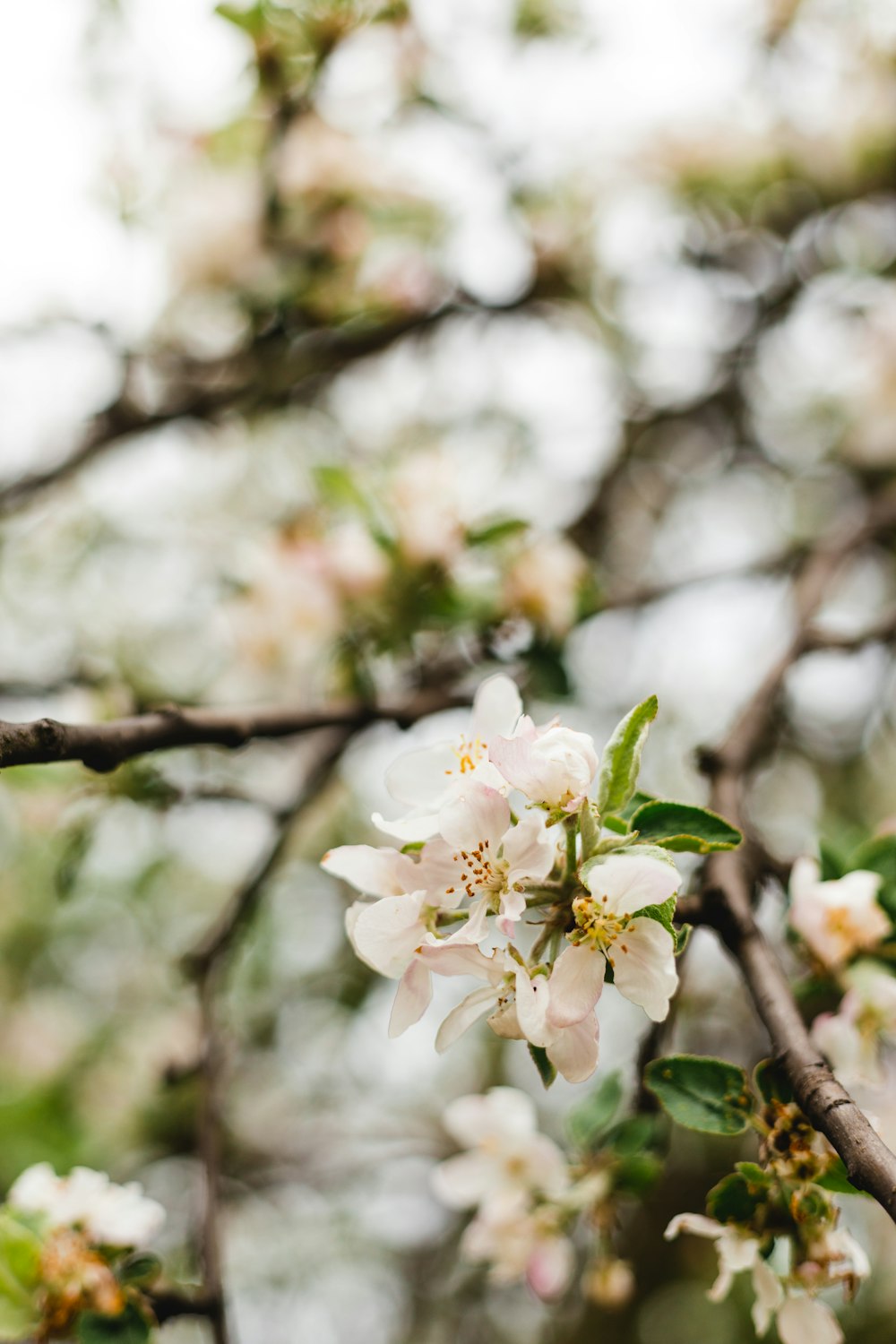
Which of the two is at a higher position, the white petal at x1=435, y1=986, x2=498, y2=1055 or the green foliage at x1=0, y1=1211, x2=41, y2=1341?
the white petal at x1=435, y1=986, x2=498, y2=1055

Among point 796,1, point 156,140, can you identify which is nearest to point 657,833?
point 156,140

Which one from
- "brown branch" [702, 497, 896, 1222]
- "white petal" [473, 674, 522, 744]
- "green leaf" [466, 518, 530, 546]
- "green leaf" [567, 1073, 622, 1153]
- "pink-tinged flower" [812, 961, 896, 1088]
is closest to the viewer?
A: "brown branch" [702, 497, 896, 1222]

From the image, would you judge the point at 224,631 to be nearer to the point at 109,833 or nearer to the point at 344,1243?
the point at 109,833

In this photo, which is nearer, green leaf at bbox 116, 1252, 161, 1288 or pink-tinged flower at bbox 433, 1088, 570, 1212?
green leaf at bbox 116, 1252, 161, 1288

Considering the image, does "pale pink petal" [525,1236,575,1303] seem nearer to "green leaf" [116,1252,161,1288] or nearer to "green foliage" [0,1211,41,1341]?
"green leaf" [116,1252,161,1288]

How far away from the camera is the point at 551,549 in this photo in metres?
1.64

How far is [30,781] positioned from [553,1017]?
98 centimetres

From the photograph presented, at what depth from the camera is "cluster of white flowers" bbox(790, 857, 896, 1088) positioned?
925 mm

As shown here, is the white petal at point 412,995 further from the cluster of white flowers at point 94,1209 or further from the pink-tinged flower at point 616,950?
the cluster of white flowers at point 94,1209

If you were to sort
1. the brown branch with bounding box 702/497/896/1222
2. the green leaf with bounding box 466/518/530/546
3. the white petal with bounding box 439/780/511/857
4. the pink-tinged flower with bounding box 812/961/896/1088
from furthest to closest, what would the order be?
1. the green leaf with bounding box 466/518/530/546
2. the pink-tinged flower with bounding box 812/961/896/1088
3. the white petal with bounding box 439/780/511/857
4. the brown branch with bounding box 702/497/896/1222

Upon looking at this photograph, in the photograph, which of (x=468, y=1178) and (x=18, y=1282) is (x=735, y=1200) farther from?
(x=18, y=1282)

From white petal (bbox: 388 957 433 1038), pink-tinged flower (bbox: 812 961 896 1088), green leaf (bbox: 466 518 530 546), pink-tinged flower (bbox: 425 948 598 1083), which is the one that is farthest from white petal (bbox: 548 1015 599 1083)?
green leaf (bbox: 466 518 530 546)

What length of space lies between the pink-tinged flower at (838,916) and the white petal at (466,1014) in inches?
14.4

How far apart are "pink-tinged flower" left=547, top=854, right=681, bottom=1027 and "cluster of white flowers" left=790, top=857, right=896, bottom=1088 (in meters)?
0.31
